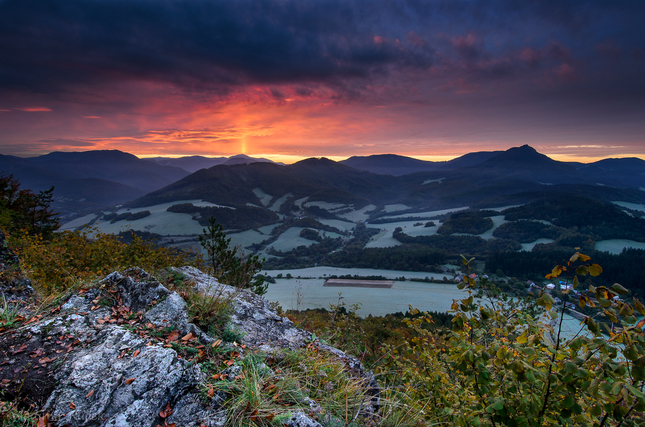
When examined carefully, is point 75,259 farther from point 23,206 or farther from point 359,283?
point 359,283

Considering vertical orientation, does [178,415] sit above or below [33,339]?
below

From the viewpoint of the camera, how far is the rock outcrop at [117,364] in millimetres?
3049

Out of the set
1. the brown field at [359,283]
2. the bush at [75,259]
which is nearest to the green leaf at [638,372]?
the bush at [75,259]

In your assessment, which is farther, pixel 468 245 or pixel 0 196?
pixel 468 245

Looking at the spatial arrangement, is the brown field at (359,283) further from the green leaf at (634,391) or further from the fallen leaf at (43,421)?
the green leaf at (634,391)

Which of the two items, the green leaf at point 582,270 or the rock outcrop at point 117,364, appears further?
the rock outcrop at point 117,364

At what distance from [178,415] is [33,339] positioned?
2506mm

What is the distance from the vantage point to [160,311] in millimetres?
4695

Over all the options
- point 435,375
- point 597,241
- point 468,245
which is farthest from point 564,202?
point 435,375

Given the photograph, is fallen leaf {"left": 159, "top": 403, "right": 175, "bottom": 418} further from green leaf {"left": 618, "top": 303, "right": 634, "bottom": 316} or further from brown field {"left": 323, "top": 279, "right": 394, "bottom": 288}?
brown field {"left": 323, "top": 279, "right": 394, "bottom": 288}

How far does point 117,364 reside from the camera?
11.3 feet

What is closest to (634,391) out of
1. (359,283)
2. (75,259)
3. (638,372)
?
(638,372)

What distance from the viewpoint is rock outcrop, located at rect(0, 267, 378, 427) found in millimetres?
3049

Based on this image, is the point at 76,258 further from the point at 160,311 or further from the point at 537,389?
the point at 537,389
